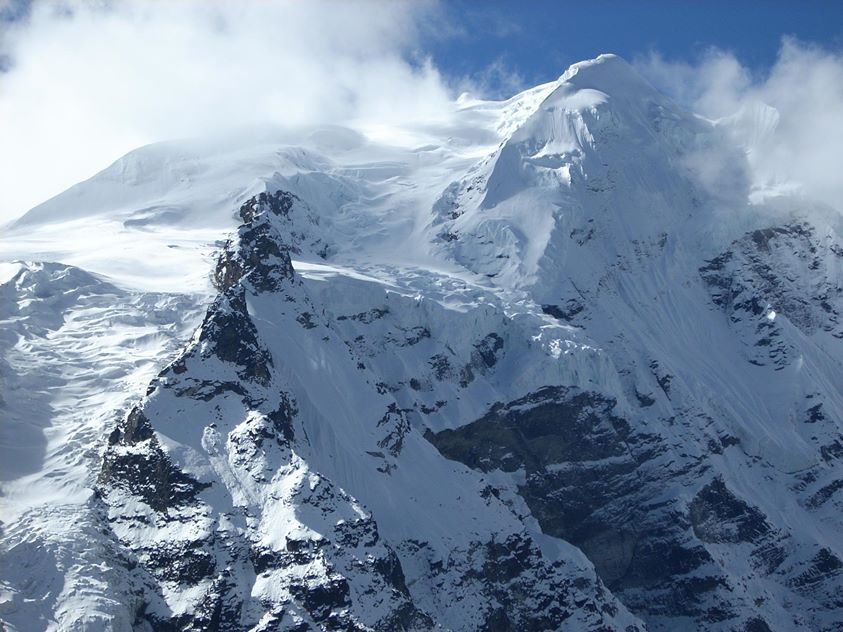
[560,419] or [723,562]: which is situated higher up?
[560,419]

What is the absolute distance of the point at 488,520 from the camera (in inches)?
6348

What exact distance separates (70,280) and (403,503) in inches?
1871

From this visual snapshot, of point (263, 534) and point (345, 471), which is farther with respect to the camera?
point (345, 471)

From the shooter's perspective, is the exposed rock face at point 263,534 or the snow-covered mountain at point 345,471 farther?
the snow-covered mountain at point 345,471

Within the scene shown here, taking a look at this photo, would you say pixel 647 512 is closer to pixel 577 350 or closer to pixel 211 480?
pixel 577 350

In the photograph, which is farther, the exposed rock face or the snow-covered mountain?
the snow-covered mountain

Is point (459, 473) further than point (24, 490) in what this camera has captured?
Yes

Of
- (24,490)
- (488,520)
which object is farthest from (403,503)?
(24,490)

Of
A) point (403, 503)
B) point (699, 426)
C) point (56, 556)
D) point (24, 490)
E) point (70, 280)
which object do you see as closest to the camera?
point (56, 556)

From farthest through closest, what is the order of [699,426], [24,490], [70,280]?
[699,426] → [70,280] → [24,490]

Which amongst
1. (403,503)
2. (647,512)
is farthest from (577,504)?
(403,503)

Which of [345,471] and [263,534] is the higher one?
[345,471]

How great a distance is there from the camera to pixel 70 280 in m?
181

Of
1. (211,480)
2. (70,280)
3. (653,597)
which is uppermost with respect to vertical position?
(70,280)
